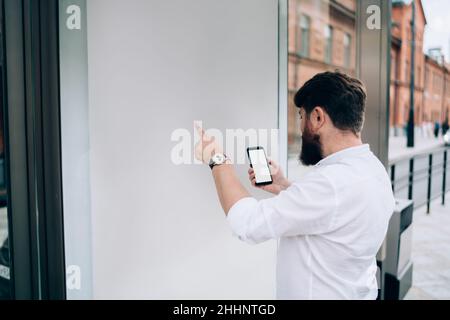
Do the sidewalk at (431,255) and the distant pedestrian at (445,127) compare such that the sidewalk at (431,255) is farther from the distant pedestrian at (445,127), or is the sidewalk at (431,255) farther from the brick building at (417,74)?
the brick building at (417,74)

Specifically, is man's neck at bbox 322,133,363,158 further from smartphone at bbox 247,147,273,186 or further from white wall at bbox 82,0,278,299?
white wall at bbox 82,0,278,299

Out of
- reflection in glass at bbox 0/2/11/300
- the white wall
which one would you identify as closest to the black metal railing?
the white wall

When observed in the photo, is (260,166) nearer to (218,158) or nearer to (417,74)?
(218,158)

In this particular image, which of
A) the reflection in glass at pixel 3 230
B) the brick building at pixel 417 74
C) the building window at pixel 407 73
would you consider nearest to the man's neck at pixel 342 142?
the brick building at pixel 417 74

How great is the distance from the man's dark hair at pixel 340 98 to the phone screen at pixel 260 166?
34cm

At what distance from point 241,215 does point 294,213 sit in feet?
0.51

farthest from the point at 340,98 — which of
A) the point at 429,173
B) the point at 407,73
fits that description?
the point at 407,73

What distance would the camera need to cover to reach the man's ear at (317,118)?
3.86 ft

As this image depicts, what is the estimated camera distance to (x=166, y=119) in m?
1.85

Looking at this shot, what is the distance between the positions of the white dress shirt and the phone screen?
314 mm

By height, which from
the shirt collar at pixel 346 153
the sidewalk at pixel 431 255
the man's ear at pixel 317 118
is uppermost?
the man's ear at pixel 317 118

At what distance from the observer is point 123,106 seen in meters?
1.83

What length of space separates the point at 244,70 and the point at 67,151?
0.93 m

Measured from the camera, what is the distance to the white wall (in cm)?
182
